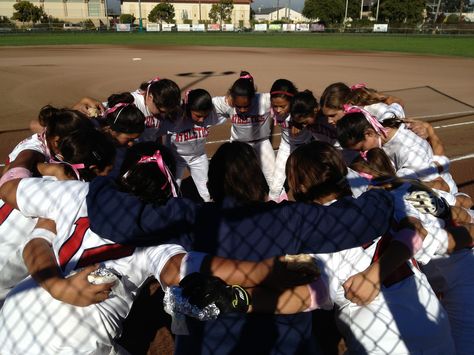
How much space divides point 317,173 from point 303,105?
2.67 meters

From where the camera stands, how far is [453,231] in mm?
2475

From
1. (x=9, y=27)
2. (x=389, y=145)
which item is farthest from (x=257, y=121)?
(x=9, y=27)

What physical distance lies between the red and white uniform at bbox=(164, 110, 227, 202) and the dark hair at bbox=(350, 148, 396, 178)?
234 centimetres

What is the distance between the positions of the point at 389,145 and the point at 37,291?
3.07m

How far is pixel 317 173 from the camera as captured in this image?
7.16 ft

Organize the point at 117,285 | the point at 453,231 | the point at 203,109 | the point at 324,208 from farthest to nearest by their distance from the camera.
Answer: the point at 203,109 → the point at 453,231 → the point at 117,285 → the point at 324,208

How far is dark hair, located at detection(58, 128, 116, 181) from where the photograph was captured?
254 centimetres

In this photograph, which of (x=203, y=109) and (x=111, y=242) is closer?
(x=111, y=242)

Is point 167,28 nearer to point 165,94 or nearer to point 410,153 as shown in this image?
point 165,94

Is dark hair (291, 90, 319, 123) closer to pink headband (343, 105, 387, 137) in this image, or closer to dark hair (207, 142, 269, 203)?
pink headband (343, 105, 387, 137)

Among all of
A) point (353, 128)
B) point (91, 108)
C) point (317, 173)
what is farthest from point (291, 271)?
point (91, 108)

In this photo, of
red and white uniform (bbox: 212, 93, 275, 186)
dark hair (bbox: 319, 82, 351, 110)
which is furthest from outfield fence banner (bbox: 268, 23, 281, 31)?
dark hair (bbox: 319, 82, 351, 110)

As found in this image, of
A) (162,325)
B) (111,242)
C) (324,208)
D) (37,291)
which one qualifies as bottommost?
(162,325)

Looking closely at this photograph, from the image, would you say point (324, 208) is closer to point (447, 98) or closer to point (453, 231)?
point (453, 231)
